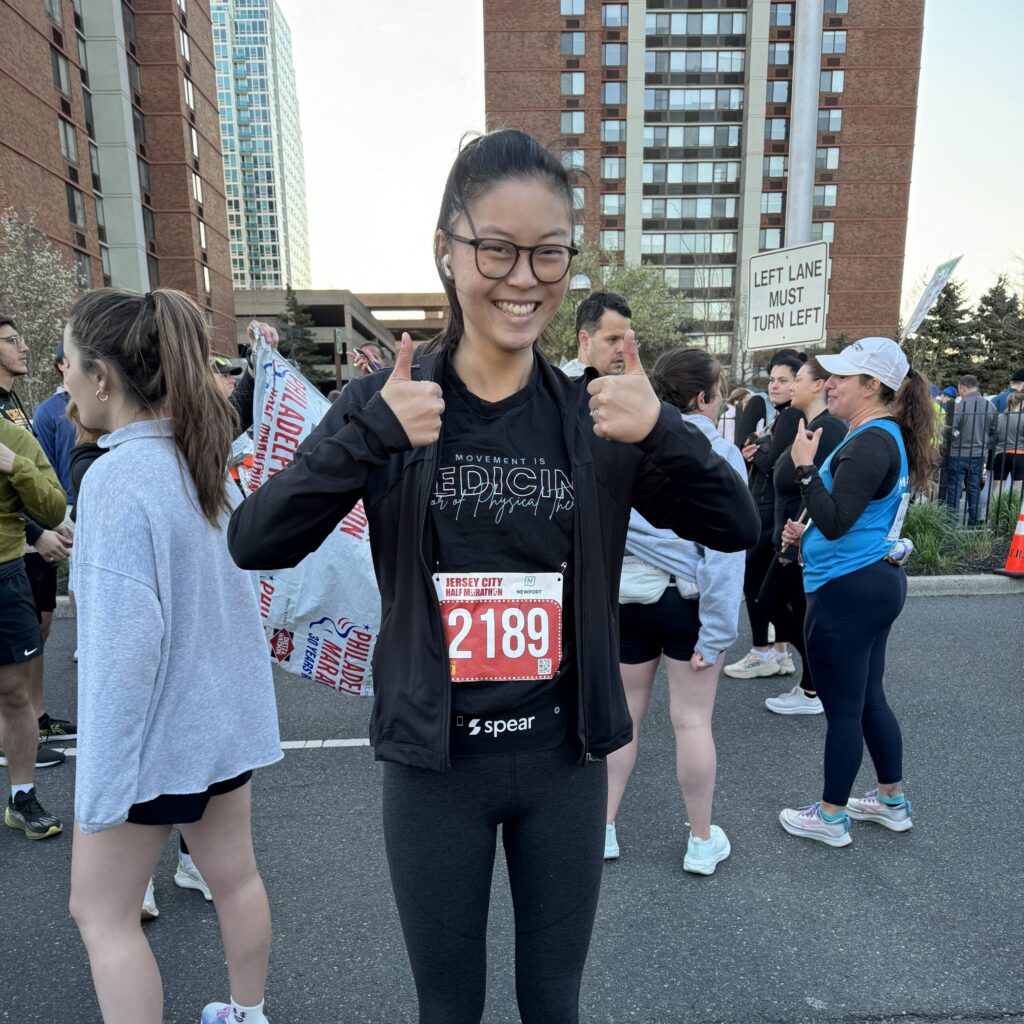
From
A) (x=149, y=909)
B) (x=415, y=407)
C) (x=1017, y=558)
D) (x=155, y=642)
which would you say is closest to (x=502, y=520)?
(x=415, y=407)

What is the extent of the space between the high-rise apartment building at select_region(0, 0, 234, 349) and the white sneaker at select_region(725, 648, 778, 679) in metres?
31.0

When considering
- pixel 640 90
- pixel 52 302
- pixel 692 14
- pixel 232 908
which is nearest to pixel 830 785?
pixel 232 908

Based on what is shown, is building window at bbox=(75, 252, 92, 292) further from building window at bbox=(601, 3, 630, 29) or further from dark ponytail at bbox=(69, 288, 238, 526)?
building window at bbox=(601, 3, 630, 29)

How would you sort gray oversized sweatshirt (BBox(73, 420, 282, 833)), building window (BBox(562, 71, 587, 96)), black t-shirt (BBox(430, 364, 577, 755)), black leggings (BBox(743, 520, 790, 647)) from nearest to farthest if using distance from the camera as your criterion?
black t-shirt (BBox(430, 364, 577, 755)) < gray oversized sweatshirt (BBox(73, 420, 282, 833)) < black leggings (BBox(743, 520, 790, 647)) < building window (BBox(562, 71, 587, 96))

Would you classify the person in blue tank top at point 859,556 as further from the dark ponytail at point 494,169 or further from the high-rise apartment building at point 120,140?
the high-rise apartment building at point 120,140

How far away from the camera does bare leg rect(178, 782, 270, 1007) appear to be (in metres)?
1.88

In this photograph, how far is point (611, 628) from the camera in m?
1.40

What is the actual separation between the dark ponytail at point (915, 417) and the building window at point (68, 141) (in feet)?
128

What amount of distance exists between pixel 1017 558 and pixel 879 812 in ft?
18.3

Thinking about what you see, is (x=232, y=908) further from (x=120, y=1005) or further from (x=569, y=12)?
(x=569, y=12)

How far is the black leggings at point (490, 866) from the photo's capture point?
1332mm

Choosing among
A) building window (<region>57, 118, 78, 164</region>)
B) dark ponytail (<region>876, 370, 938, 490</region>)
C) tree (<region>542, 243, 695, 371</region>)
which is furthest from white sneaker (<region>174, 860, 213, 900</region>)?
building window (<region>57, 118, 78, 164</region>)

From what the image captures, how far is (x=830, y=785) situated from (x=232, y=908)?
2.42 metres

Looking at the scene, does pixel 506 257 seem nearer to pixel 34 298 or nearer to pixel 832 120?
pixel 34 298
